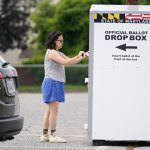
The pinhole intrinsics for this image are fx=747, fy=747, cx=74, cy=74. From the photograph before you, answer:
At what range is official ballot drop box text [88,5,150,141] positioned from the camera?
11227mm

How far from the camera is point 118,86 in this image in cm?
1127

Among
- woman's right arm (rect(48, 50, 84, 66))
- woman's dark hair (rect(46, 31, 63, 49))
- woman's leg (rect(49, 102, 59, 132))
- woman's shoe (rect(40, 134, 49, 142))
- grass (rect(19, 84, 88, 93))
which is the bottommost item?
grass (rect(19, 84, 88, 93))

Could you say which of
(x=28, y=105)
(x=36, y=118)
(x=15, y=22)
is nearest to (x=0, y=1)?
(x=15, y=22)

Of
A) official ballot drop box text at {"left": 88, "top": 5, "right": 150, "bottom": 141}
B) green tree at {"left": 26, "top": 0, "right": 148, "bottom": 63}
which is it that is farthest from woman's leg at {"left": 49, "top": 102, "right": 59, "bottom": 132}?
green tree at {"left": 26, "top": 0, "right": 148, "bottom": 63}

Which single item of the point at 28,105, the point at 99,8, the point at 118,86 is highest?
the point at 99,8

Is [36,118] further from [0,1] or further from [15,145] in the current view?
[0,1]

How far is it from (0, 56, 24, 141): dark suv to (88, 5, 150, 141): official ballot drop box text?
2.00 meters

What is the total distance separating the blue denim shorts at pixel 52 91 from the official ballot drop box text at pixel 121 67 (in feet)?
2.37

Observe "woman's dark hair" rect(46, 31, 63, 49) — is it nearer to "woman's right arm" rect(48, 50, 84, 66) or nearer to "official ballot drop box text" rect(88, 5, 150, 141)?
"woman's right arm" rect(48, 50, 84, 66)

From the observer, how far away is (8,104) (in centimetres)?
915

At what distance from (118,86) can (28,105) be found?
11329 mm

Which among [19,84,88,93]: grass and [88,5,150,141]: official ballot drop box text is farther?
[19,84,88,93]: grass

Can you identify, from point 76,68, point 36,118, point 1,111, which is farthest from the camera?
point 76,68

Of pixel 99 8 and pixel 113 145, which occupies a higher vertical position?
pixel 99 8
